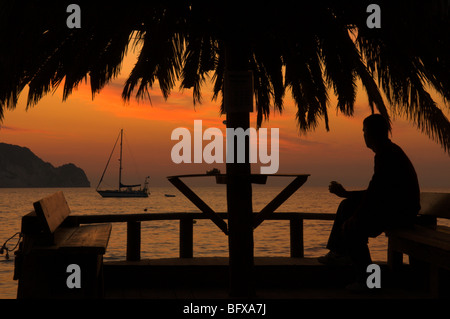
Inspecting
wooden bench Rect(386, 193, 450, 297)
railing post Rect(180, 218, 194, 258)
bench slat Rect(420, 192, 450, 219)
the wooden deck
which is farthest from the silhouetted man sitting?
railing post Rect(180, 218, 194, 258)

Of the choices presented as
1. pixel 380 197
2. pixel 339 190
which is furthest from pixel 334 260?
pixel 380 197

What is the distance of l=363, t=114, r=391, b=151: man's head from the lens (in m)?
5.42

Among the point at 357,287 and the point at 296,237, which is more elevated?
the point at 296,237

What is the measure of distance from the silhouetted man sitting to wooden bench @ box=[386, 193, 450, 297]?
0.22 meters

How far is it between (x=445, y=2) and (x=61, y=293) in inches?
159

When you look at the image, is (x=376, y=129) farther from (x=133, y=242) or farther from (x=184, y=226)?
(x=133, y=242)

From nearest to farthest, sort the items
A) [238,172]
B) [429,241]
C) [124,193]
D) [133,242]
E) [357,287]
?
1. [429,241]
2. [238,172]
3. [357,287]
4. [133,242]
5. [124,193]

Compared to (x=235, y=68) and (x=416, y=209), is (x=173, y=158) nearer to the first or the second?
(x=235, y=68)

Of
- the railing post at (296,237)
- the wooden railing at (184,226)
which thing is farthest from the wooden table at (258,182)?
the railing post at (296,237)

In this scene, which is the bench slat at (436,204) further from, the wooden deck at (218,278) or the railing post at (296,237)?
the railing post at (296,237)

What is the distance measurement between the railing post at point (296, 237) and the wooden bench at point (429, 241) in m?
1.37

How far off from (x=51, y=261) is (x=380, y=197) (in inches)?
123

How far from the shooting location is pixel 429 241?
186 inches
